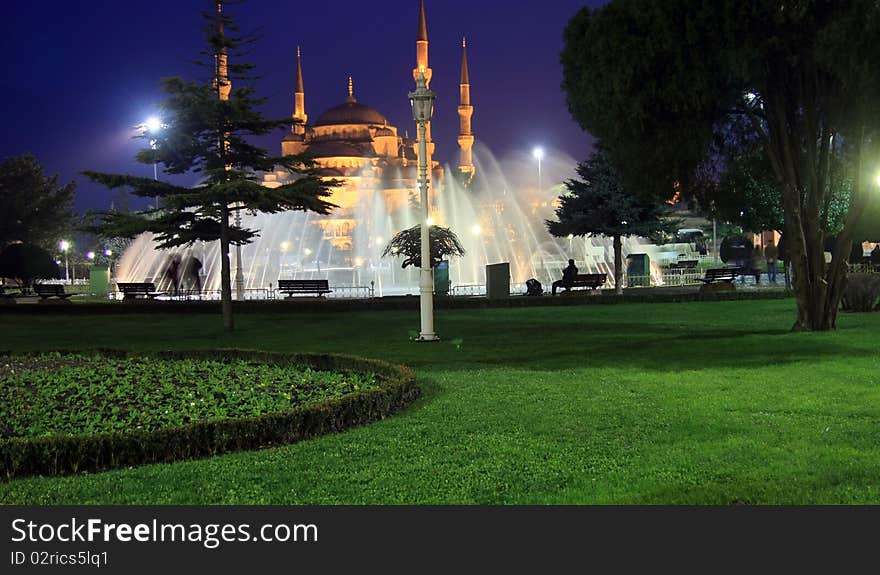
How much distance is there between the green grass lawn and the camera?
590 cm

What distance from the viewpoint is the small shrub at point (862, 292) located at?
2045 cm

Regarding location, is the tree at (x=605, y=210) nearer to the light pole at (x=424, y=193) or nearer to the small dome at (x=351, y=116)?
the light pole at (x=424, y=193)

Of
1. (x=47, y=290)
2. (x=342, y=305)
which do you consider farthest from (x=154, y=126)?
(x=47, y=290)

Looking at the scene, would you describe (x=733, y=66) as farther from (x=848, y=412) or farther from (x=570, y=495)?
(x=570, y=495)

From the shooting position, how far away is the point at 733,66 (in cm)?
1476

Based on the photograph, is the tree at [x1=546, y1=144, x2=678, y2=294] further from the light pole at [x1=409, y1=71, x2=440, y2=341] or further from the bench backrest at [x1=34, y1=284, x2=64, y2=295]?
the bench backrest at [x1=34, y1=284, x2=64, y2=295]

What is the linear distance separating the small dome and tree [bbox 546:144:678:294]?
249ft

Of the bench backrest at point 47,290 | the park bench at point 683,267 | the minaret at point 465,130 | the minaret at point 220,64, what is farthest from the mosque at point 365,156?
the minaret at point 220,64

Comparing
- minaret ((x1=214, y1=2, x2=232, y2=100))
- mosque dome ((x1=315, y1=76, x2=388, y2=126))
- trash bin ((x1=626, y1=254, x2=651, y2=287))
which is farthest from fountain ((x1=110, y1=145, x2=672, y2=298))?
mosque dome ((x1=315, y1=76, x2=388, y2=126))

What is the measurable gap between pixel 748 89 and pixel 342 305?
12103mm

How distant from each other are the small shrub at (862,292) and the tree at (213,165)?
1169 cm

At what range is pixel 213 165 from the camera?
63.4 ft

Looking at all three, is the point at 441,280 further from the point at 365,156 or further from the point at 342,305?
the point at 365,156

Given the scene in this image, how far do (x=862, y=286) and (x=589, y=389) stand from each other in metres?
13.0
